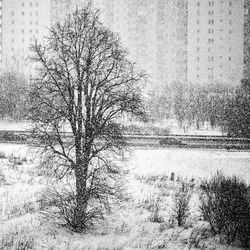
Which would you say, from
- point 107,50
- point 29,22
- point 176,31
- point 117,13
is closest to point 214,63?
point 176,31

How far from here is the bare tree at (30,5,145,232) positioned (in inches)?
456

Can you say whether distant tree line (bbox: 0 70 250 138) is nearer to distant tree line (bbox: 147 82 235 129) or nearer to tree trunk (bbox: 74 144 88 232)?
distant tree line (bbox: 147 82 235 129)

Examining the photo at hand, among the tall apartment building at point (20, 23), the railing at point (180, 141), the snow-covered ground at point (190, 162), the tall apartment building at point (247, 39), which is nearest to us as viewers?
the snow-covered ground at point (190, 162)

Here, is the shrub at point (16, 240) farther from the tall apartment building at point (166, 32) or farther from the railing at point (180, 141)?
the tall apartment building at point (166, 32)

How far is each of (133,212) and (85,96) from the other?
625 cm

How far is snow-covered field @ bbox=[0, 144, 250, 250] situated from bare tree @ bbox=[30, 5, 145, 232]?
4.13 feet

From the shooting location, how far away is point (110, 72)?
39.5 ft

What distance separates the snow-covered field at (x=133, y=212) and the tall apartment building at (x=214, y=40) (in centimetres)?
6853

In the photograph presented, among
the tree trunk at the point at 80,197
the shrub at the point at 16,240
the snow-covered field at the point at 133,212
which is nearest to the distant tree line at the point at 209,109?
the snow-covered field at the point at 133,212

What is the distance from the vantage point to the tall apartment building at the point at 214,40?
3415 inches

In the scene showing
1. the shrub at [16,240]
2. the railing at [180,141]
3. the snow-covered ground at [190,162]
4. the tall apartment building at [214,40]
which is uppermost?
the tall apartment building at [214,40]

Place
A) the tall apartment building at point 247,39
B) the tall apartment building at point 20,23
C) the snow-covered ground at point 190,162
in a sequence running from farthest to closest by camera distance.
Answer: the tall apartment building at point 20,23, the tall apartment building at point 247,39, the snow-covered ground at point 190,162

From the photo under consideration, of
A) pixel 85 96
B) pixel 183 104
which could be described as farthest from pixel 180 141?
pixel 183 104

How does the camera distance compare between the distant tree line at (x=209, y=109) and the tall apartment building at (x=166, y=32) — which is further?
the tall apartment building at (x=166, y=32)
